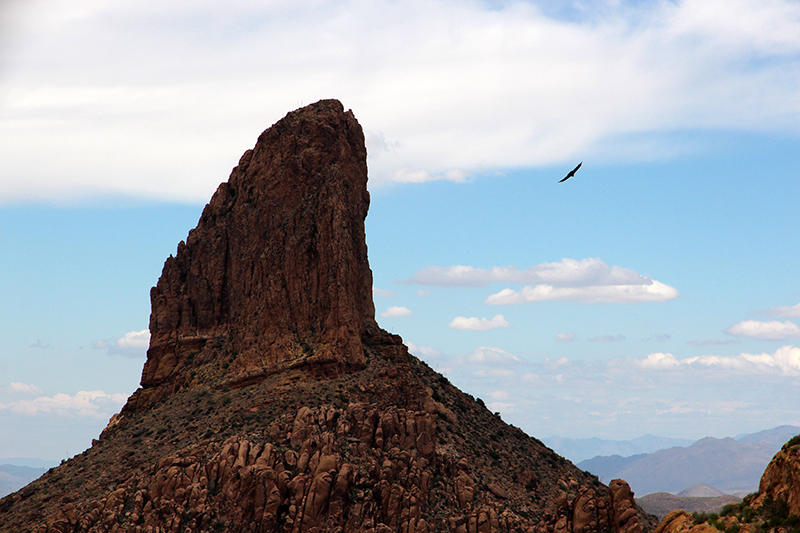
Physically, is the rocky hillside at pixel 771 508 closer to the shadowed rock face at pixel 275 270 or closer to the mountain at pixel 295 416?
the mountain at pixel 295 416

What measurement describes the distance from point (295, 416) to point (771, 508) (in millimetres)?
69872

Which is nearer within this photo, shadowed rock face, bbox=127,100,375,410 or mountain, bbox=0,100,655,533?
mountain, bbox=0,100,655,533

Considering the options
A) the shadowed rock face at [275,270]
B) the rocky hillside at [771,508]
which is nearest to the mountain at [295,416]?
the shadowed rock face at [275,270]

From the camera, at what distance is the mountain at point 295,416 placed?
10519cm

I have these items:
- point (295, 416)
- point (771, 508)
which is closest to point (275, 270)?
point (295, 416)

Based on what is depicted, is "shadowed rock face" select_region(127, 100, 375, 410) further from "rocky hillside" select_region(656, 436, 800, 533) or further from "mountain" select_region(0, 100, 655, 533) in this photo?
"rocky hillside" select_region(656, 436, 800, 533)

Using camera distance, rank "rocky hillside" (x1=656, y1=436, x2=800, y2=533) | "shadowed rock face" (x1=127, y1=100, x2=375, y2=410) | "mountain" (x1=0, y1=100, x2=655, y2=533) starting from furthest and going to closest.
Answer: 1. "shadowed rock face" (x1=127, y1=100, x2=375, y2=410)
2. "mountain" (x1=0, y1=100, x2=655, y2=533)
3. "rocky hillside" (x1=656, y1=436, x2=800, y2=533)

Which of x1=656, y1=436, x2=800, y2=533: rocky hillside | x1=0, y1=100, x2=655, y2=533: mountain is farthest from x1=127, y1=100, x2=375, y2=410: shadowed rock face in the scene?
x1=656, y1=436, x2=800, y2=533: rocky hillside

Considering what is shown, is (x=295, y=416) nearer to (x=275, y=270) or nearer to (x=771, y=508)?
(x=275, y=270)

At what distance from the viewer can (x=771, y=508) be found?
52750mm

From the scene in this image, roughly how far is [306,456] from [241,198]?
52.8 m

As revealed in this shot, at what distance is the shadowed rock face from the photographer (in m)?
130

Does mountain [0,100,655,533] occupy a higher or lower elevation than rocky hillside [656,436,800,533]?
higher

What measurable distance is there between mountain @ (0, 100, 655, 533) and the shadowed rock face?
0.89ft
